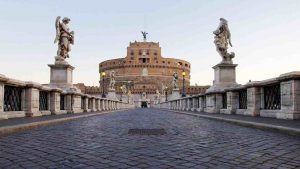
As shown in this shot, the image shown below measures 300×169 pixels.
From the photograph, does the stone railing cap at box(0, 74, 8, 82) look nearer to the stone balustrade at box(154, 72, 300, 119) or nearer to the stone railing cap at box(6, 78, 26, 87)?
the stone railing cap at box(6, 78, 26, 87)

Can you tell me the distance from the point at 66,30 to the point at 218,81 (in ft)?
30.9

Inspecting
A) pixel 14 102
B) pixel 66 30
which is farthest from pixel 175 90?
pixel 14 102

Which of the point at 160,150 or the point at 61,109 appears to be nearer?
the point at 160,150

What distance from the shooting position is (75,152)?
4.86m

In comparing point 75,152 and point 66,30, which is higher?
point 66,30

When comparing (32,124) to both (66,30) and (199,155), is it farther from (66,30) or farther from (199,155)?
(66,30)

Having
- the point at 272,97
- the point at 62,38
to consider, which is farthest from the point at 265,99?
the point at 62,38

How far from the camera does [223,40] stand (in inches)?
791

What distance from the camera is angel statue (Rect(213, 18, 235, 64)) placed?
19.6 metres

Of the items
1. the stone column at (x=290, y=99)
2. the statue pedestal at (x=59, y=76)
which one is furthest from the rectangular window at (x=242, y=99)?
the statue pedestal at (x=59, y=76)

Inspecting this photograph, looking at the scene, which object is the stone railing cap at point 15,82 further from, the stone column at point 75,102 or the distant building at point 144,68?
the distant building at point 144,68

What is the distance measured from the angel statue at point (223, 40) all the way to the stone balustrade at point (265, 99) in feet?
7.95

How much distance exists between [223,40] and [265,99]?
7955mm

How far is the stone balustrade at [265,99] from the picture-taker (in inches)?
390
